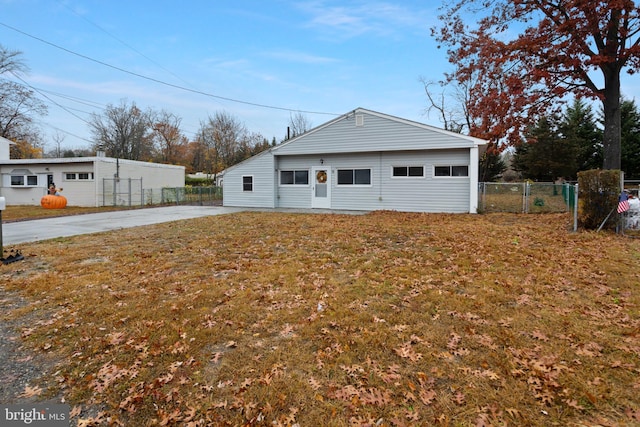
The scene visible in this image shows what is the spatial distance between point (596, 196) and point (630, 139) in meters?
25.8

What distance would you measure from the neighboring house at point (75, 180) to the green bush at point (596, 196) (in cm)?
2167

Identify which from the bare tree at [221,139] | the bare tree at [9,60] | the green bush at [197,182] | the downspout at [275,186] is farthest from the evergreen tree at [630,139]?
the bare tree at [9,60]

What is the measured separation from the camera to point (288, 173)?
17.5 metres

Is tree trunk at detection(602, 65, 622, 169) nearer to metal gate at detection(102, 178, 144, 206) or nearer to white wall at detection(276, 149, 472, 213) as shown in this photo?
white wall at detection(276, 149, 472, 213)

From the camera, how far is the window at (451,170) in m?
14.1

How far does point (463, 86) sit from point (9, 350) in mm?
34401

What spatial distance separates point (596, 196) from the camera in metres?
8.84

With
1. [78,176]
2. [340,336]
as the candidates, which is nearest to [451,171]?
[340,336]

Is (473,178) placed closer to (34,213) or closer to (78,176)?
(34,213)

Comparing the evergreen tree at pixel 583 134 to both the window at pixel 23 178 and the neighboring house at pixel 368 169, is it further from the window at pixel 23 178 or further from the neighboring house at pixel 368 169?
the window at pixel 23 178

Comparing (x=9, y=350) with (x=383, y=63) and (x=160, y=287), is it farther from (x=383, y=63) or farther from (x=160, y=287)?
(x=383, y=63)

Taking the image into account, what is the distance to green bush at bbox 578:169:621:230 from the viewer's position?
8.53 m

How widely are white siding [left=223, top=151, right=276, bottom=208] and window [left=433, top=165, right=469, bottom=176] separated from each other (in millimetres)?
8075

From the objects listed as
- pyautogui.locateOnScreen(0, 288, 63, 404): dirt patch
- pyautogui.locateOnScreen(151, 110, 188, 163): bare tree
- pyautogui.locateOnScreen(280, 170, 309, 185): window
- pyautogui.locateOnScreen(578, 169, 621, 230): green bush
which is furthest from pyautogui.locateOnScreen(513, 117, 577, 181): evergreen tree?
pyautogui.locateOnScreen(151, 110, 188, 163): bare tree
